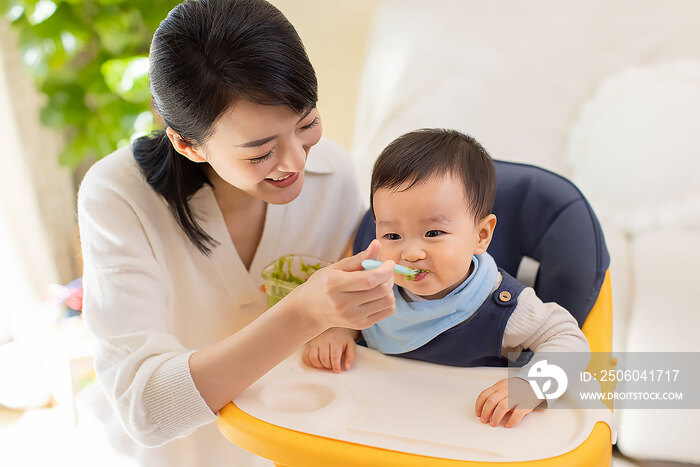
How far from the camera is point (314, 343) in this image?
3.39ft

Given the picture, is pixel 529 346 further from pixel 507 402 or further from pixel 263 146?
pixel 263 146

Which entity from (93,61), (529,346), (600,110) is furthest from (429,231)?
(93,61)

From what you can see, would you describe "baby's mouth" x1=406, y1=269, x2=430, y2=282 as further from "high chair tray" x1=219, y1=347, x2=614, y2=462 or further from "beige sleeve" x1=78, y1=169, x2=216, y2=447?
"beige sleeve" x1=78, y1=169, x2=216, y2=447

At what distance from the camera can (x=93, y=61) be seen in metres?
2.12

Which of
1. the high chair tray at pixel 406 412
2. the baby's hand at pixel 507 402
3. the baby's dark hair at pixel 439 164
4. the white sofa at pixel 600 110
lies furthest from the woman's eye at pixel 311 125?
the white sofa at pixel 600 110

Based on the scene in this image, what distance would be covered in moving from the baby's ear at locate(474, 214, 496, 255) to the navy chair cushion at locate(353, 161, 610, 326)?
126 mm

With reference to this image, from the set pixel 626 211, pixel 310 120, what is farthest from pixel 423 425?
pixel 626 211

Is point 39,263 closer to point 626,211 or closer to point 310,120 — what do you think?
point 310,120

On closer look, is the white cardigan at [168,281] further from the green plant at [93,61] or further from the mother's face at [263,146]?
the green plant at [93,61]

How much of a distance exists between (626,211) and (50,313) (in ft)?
6.24

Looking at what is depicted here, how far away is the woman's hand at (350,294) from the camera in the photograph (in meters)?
0.79

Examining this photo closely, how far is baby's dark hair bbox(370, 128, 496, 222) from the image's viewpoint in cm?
96

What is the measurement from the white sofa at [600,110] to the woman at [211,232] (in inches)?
26.5

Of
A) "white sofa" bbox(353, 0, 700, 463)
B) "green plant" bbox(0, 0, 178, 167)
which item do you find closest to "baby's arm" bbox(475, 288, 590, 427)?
"white sofa" bbox(353, 0, 700, 463)
